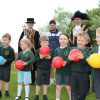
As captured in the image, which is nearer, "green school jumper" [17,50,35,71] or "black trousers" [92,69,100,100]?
"black trousers" [92,69,100,100]

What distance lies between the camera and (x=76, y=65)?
7254mm

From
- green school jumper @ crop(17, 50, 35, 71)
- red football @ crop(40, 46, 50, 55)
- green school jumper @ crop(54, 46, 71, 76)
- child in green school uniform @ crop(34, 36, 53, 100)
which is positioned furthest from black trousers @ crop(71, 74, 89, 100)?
green school jumper @ crop(17, 50, 35, 71)

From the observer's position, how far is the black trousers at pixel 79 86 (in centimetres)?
723

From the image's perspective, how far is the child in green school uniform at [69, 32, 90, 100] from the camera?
7.21 metres

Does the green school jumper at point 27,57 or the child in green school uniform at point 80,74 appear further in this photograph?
the green school jumper at point 27,57

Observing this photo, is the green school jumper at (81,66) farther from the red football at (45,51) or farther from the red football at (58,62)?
the red football at (45,51)

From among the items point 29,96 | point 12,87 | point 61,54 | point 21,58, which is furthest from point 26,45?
point 12,87

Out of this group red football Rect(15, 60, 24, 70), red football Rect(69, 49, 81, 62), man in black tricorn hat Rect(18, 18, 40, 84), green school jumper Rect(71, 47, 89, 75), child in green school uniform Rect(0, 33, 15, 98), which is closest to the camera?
red football Rect(69, 49, 81, 62)

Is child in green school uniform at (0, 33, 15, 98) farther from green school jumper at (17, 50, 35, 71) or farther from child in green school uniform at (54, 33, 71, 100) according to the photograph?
child in green school uniform at (54, 33, 71, 100)

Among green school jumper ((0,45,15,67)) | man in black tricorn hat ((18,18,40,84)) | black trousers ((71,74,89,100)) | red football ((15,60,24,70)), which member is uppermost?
man in black tricorn hat ((18,18,40,84))

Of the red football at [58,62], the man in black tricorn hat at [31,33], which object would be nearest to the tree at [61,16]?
the man in black tricorn hat at [31,33]

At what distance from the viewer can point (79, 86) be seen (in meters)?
7.29

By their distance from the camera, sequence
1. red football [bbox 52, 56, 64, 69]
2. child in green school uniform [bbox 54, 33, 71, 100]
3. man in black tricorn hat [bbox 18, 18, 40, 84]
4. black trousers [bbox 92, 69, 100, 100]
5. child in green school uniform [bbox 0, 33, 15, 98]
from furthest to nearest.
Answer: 1. man in black tricorn hat [bbox 18, 18, 40, 84]
2. child in green school uniform [bbox 0, 33, 15, 98]
3. child in green school uniform [bbox 54, 33, 71, 100]
4. red football [bbox 52, 56, 64, 69]
5. black trousers [bbox 92, 69, 100, 100]

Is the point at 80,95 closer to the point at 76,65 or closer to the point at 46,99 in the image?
the point at 76,65
